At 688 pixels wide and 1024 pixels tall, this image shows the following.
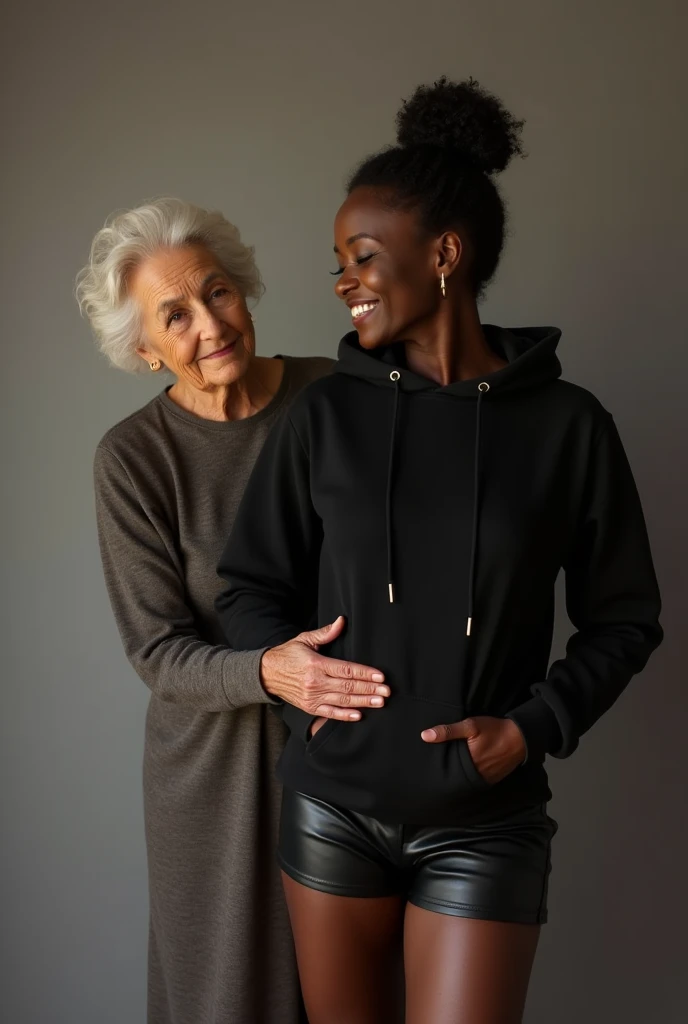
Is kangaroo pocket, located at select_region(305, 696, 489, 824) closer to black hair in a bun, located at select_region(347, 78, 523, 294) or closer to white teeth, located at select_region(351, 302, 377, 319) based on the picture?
white teeth, located at select_region(351, 302, 377, 319)

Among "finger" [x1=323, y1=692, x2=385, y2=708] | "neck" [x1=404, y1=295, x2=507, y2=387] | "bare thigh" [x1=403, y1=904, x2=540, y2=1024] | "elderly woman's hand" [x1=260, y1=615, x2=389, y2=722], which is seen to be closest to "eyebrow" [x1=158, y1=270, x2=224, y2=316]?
"neck" [x1=404, y1=295, x2=507, y2=387]

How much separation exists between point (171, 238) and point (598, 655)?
0.93m

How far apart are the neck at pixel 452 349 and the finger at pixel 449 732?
462mm

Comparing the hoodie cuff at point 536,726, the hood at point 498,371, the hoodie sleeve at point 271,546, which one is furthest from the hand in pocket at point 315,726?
the hood at point 498,371

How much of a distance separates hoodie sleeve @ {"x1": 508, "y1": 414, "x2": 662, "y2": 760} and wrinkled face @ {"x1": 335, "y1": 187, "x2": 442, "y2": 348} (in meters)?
0.31

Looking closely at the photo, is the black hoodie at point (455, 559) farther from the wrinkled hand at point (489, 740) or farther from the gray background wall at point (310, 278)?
the gray background wall at point (310, 278)

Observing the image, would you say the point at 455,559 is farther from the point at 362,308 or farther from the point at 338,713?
the point at 362,308

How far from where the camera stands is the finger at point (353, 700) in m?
1.36

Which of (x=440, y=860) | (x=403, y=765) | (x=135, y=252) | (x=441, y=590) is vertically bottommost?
(x=440, y=860)

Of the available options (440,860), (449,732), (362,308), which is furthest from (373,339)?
(440,860)

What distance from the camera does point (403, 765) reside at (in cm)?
134

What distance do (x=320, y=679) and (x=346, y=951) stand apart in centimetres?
37

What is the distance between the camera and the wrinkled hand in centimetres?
132

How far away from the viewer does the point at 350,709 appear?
4.51 feet
